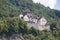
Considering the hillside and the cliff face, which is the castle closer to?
the cliff face

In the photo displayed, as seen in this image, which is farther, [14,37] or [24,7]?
[24,7]

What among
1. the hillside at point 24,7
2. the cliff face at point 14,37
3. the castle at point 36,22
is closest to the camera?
the cliff face at point 14,37

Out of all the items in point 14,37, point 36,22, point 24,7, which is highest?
point 24,7

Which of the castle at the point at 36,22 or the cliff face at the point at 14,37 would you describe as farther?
the castle at the point at 36,22

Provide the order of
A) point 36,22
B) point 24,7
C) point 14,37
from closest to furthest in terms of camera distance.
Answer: point 14,37, point 36,22, point 24,7

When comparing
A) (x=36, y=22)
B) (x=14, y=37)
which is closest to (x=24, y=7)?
(x=36, y=22)

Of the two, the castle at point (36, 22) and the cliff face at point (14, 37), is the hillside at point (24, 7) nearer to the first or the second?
the castle at point (36, 22)

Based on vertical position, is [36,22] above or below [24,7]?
below

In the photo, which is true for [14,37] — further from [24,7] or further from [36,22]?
[24,7]

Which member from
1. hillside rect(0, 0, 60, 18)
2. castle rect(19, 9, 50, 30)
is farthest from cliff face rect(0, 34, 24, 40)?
hillside rect(0, 0, 60, 18)

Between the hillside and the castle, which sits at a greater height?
the hillside

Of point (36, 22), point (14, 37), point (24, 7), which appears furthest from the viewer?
point (24, 7)

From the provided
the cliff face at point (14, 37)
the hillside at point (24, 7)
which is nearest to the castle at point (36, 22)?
the cliff face at point (14, 37)
